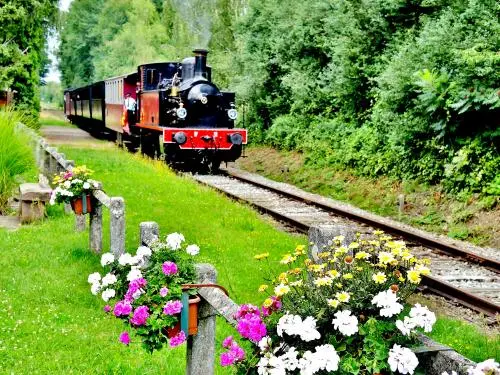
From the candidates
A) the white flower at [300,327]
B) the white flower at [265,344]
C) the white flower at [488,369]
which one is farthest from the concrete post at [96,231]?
the white flower at [488,369]

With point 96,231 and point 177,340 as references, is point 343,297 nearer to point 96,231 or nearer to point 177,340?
point 177,340

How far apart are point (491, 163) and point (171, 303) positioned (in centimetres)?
973

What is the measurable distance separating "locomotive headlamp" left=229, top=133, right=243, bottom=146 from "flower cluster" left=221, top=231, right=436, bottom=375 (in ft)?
52.3

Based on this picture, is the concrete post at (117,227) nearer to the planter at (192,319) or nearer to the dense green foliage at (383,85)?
the planter at (192,319)

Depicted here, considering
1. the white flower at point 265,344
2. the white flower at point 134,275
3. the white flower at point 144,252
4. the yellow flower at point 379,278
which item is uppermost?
the yellow flower at point 379,278

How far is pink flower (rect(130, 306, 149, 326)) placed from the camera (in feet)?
11.4

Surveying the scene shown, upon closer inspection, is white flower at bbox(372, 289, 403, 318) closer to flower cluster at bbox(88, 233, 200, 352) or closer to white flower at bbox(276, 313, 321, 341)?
white flower at bbox(276, 313, 321, 341)

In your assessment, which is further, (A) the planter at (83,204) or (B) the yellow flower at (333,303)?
(A) the planter at (83,204)

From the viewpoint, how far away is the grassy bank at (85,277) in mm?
4949

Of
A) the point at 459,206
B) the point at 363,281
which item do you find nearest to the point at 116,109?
the point at 459,206

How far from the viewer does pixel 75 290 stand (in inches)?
257

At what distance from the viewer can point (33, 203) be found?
10.0 m

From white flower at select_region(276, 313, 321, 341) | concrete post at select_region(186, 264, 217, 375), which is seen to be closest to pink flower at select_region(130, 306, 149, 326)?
concrete post at select_region(186, 264, 217, 375)

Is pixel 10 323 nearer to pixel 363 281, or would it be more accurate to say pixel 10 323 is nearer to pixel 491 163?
pixel 363 281
